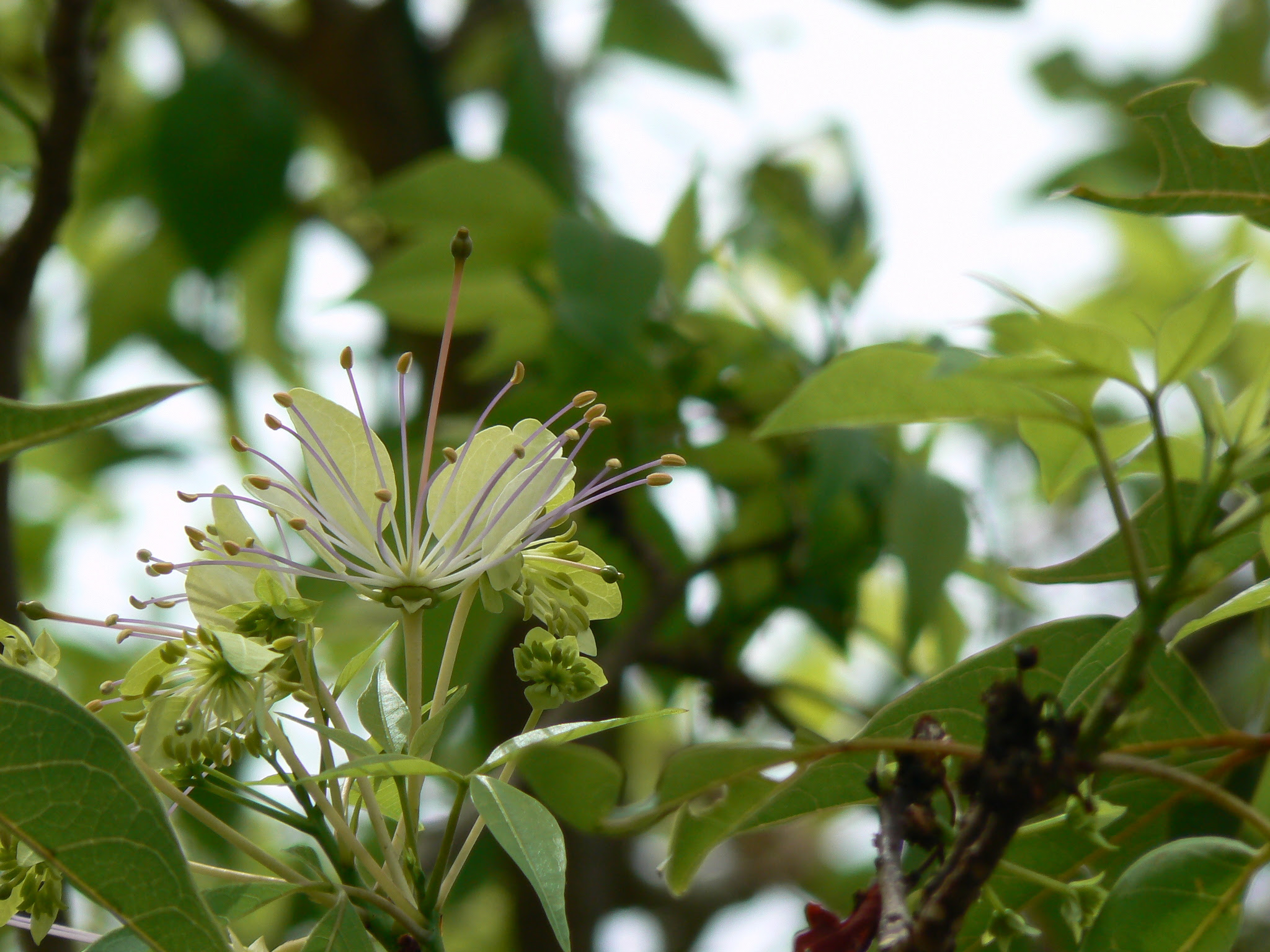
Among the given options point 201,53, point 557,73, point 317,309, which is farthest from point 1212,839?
point 201,53

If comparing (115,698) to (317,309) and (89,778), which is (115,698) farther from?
(317,309)

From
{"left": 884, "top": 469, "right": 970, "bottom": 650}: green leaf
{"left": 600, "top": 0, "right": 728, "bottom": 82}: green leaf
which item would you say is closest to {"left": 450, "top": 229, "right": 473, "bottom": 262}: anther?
{"left": 884, "top": 469, "right": 970, "bottom": 650}: green leaf

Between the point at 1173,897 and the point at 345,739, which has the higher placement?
the point at 345,739

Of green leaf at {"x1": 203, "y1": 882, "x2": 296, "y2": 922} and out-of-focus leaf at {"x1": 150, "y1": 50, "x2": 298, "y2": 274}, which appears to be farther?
out-of-focus leaf at {"x1": 150, "y1": 50, "x2": 298, "y2": 274}

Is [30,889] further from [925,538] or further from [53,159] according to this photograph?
[925,538]

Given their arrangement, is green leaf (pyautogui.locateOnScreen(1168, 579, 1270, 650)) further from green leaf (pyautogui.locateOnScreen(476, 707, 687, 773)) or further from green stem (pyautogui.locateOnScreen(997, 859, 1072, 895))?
green leaf (pyautogui.locateOnScreen(476, 707, 687, 773))

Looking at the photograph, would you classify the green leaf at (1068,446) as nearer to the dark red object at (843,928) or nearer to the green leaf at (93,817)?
the dark red object at (843,928)

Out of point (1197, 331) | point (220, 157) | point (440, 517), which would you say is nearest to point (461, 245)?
point (440, 517)
